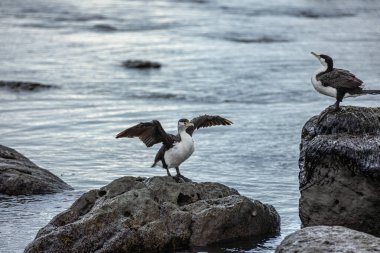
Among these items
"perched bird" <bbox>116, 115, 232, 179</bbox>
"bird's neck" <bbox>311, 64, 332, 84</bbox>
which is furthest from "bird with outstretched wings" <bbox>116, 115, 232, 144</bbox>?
"bird's neck" <bbox>311, 64, 332, 84</bbox>

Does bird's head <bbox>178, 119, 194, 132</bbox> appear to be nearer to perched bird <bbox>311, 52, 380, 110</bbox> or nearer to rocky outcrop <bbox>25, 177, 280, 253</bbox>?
rocky outcrop <bbox>25, 177, 280, 253</bbox>

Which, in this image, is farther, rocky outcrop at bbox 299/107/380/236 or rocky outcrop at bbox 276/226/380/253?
rocky outcrop at bbox 299/107/380/236

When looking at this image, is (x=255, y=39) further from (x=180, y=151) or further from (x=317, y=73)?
(x=180, y=151)

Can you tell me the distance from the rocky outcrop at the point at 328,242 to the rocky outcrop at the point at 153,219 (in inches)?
71.4

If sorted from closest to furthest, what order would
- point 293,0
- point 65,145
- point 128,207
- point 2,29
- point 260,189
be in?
point 128,207 < point 260,189 < point 65,145 < point 2,29 < point 293,0

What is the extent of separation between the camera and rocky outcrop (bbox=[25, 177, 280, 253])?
1028cm

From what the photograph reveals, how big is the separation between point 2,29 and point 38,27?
1645mm

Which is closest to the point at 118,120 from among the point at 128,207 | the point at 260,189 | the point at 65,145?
the point at 65,145

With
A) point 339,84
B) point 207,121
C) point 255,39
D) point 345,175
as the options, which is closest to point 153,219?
point 345,175

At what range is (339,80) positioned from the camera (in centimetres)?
1209

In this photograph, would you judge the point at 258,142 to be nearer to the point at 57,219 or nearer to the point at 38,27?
the point at 57,219

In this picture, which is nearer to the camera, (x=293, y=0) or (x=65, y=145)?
(x=65, y=145)

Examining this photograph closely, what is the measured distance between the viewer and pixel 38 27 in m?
36.9

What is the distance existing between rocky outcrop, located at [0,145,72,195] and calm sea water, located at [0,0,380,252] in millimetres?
206
